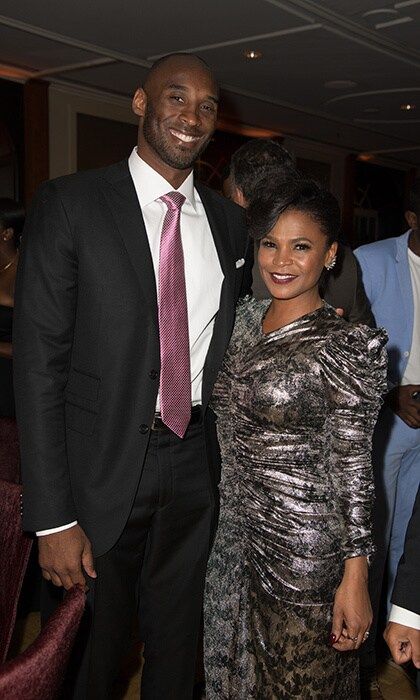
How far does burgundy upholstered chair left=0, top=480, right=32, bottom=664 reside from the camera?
1.56m

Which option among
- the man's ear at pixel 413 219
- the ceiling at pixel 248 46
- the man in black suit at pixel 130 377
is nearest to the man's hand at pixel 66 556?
the man in black suit at pixel 130 377

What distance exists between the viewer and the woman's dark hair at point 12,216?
3717mm

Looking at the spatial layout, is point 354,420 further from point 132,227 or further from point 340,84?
point 340,84

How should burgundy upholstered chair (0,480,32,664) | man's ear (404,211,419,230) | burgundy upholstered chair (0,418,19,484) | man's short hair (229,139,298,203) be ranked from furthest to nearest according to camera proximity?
man's ear (404,211,419,230), man's short hair (229,139,298,203), burgundy upholstered chair (0,418,19,484), burgundy upholstered chair (0,480,32,664)

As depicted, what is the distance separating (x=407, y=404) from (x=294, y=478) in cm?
107

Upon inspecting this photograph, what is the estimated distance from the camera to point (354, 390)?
159 cm

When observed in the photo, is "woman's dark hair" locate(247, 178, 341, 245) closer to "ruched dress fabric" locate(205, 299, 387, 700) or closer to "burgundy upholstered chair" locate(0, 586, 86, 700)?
"ruched dress fabric" locate(205, 299, 387, 700)

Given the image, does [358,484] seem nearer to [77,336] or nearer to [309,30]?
[77,336]

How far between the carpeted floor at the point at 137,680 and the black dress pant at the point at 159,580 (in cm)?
60

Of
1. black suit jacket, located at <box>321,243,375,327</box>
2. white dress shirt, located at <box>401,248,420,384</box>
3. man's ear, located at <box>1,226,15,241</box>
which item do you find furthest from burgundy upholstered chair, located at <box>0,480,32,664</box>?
man's ear, located at <box>1,226,15,241</box>

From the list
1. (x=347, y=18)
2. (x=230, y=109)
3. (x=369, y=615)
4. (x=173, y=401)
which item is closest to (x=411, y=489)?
(x=369, y=615)

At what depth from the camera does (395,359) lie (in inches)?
106

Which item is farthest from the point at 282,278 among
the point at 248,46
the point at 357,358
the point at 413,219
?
the point at 248,46

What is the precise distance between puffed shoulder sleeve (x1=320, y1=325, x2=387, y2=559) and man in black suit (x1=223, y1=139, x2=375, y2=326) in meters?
0.49
